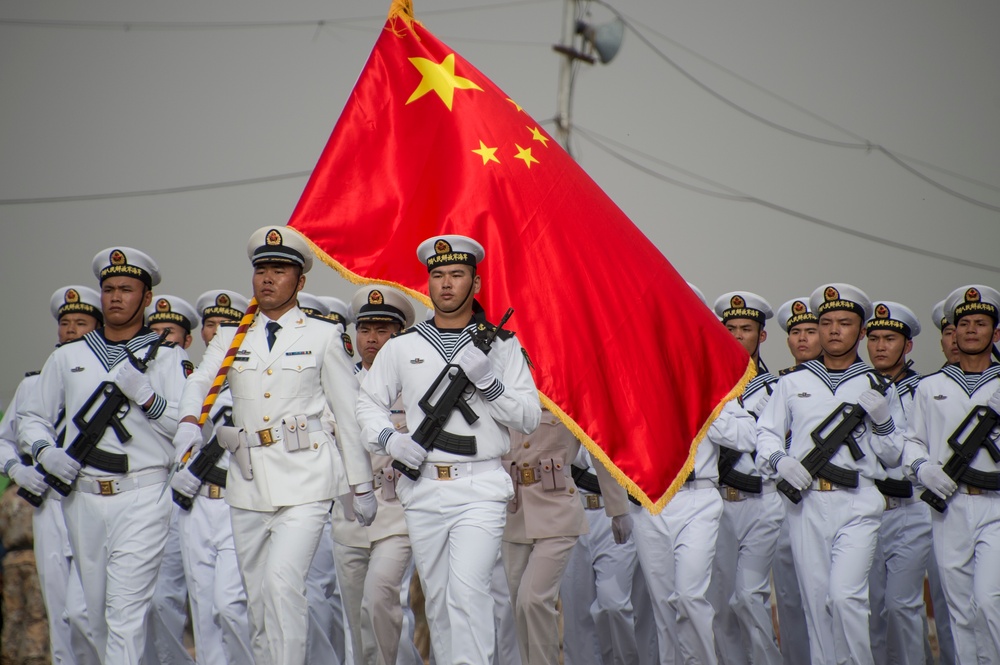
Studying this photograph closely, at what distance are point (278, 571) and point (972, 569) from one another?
4642mm

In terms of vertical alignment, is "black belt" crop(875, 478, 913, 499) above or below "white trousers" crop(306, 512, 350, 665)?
above

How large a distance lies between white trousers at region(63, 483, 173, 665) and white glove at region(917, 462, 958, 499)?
5009 millimetres

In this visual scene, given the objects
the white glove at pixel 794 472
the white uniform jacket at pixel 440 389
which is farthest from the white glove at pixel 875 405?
the white uniform jacket at pixel 440 389

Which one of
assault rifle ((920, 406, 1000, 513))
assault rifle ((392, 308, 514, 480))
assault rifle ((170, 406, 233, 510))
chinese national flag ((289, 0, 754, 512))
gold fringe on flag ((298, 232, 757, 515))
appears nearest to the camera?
assault rifle ((392, 308, 514, 480))

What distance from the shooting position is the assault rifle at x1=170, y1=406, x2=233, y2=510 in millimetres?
7383

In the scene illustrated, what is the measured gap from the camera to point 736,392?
7.43 m

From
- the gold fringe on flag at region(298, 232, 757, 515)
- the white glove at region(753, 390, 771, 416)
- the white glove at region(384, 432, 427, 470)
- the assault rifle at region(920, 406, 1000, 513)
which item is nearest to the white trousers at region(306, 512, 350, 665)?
the gold fringe on flag at region(298, 232, 757, 515)

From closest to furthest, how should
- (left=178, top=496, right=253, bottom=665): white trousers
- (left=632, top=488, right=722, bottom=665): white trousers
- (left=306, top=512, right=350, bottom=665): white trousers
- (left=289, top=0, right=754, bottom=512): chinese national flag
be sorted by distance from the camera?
1. (left=289, top=0, right=754, bottom=512): chinese national flag
2. (left=632, top=488, right=722, bottom=665): white trousers
3. (left=178, top=496, right=253, bottom=665): white trousers
4. (left=306, top=512, right=350, bottom=665): white trousers

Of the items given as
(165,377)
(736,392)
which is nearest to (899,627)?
(736,392)

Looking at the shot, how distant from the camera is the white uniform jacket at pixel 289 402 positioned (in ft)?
21.2

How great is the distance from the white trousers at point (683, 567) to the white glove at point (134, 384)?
3.46 m

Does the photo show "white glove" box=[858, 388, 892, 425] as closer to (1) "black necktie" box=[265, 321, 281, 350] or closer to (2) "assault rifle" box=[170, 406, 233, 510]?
(1) "black necktie" box=[265, 321, 281, 350]

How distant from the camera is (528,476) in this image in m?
7.51

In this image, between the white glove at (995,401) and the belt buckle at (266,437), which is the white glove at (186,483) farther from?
the white glove at (995,401)
